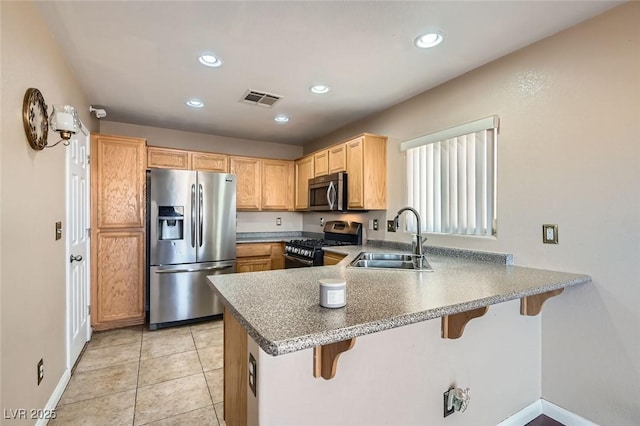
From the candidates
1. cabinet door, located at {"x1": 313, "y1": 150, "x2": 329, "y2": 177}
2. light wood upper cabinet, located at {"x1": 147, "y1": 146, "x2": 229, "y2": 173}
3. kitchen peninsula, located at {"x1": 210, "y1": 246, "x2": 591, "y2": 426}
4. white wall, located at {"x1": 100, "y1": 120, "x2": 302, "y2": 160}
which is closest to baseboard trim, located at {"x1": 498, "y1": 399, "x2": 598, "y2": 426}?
kitchen peninsula, located at {"x1": 210, "y1": 246, "x2": 591, "y2": 426}

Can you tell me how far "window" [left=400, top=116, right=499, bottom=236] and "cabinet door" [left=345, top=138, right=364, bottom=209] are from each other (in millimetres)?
455

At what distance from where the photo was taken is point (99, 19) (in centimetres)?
184

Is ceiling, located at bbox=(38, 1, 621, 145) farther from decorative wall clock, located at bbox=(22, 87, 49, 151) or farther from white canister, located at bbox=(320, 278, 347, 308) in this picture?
white canister, located at bbox=(320, 278, 347, 308)

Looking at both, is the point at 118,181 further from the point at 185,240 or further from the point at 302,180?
the point at 302,180

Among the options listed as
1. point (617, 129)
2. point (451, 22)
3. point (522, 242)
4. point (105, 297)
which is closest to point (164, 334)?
point (105, 297)

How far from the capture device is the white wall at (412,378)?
3.91 feet

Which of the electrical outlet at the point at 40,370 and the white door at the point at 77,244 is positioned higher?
the white door at the point at 77,244

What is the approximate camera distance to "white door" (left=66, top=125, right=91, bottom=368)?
7.98 feet

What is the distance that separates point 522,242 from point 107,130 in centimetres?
455

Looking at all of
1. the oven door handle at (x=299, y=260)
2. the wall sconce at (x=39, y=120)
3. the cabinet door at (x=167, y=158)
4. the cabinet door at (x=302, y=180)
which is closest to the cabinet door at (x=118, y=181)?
the cabinet door at (x=167, y=158)

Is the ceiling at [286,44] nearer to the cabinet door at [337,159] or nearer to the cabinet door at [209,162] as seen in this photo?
the cabinet door at [337,159]

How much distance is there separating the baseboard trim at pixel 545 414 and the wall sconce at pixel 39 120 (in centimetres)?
310

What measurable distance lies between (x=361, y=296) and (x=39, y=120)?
2027 millimetres

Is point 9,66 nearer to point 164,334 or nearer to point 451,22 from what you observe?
point 451,22
